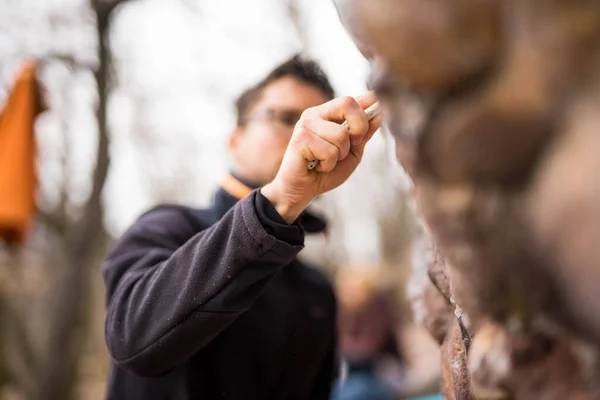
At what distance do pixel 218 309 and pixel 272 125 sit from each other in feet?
1.92

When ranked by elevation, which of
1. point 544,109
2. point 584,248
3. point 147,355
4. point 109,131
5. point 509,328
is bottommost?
point 109,131

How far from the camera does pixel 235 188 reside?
4.96 feet

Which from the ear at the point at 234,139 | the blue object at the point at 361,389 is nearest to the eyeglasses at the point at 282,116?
the ear at the point at 234,139

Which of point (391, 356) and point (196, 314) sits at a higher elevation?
point (196, 314)

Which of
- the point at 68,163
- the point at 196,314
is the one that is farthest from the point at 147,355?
the point at 68,163

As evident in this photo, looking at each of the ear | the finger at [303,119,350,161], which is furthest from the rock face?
the ear

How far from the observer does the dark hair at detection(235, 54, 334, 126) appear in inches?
60.4

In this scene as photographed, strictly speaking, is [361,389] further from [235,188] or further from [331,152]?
[331,152]

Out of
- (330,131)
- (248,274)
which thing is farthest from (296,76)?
(248,274)

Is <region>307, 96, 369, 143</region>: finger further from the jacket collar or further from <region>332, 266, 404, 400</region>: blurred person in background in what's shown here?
<region>332, 266, 404, 400</region>: blurred person in background

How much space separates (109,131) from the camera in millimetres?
3762

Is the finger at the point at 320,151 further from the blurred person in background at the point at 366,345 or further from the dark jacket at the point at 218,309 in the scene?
the blurred person in background at the point at 366,345

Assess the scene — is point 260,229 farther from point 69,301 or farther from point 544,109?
point 69,301

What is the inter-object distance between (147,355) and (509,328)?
0.71 metres
